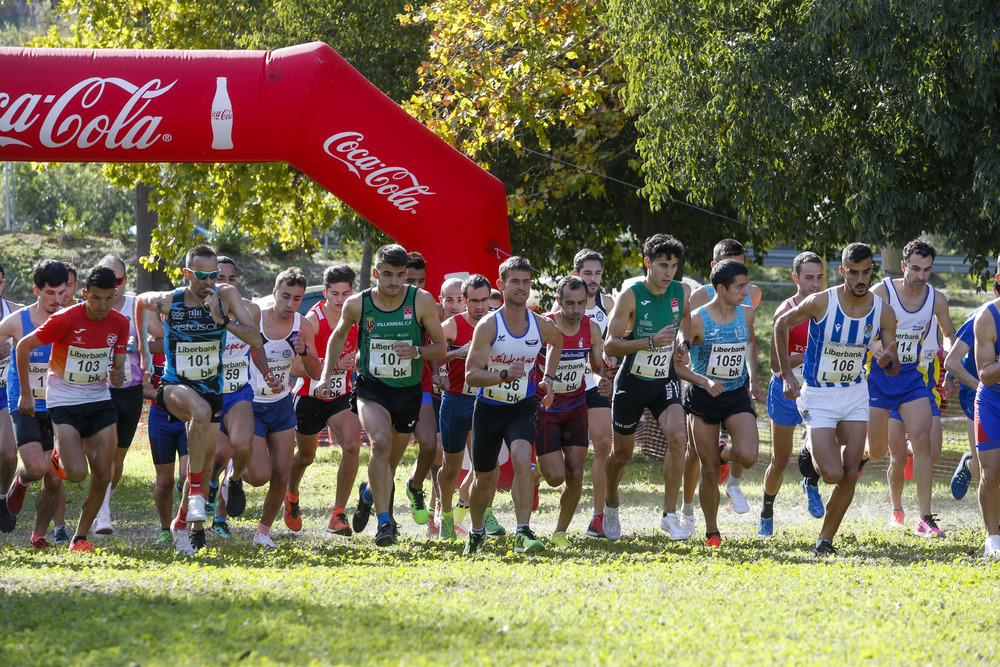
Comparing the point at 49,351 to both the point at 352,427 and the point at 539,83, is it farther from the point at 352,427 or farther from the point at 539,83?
the point at 539,83

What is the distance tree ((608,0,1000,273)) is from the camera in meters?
10.7

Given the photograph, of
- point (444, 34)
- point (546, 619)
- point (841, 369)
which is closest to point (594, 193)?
point (444, 34)

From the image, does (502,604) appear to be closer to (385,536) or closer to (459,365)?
(385,536)

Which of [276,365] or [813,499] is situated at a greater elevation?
[276,365]

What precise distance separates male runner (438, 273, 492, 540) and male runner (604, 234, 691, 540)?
109 centimetres

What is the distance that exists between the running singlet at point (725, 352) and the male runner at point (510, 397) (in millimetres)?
1373

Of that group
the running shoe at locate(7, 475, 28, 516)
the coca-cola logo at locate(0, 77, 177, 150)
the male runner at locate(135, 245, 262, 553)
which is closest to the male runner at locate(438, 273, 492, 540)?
the male runner at locate(135, 245, 262, 553)

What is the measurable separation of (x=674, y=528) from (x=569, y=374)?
1.43 metres

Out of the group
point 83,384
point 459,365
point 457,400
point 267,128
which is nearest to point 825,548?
point 457,400

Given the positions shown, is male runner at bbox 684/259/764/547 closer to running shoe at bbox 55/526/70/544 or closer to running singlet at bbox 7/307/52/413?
running shoe at bbox 55/526/70/544

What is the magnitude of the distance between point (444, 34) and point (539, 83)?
193 cm

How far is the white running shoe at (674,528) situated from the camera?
8758mm

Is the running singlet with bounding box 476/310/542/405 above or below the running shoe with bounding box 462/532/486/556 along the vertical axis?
above

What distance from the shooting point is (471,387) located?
816 centimetres
